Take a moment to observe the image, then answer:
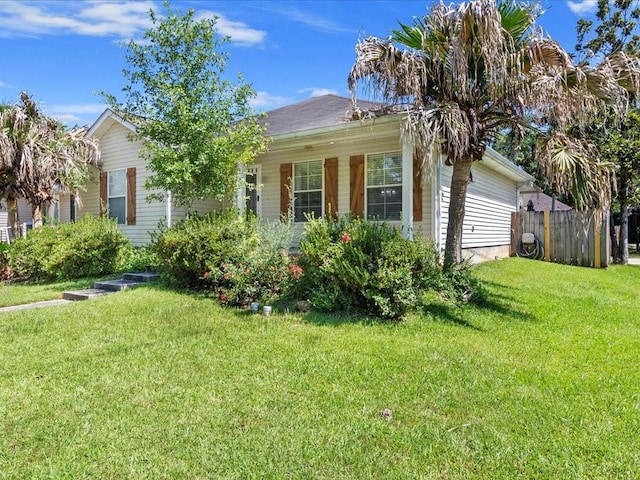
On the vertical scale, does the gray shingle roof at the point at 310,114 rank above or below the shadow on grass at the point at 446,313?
above

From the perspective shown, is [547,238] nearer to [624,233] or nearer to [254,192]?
[624,233]

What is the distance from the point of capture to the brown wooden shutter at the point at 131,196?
12.0m

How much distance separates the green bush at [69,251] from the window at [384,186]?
20.7 feet

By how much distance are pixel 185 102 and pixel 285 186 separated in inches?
140

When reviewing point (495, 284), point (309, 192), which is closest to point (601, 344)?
point (495, 284)

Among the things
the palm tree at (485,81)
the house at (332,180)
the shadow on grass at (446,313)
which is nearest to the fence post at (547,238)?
the house at (332,180)

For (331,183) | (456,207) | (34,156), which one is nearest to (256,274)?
(456,207)

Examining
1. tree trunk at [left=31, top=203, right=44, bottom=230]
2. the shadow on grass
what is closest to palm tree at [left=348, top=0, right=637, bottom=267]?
the shadow on grass

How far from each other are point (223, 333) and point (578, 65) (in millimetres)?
6354

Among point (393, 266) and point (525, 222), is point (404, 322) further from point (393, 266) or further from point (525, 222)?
point (525, 222)

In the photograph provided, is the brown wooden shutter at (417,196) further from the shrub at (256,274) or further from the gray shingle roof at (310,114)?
the shrub at (256,274)

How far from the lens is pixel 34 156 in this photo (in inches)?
423

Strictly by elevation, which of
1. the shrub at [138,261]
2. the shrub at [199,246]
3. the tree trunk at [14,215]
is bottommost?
the shrub at [138,261]

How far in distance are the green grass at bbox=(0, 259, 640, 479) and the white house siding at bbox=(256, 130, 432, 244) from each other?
3845 millimetres
